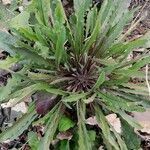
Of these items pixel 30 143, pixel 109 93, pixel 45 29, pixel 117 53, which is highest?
pixel 45 29

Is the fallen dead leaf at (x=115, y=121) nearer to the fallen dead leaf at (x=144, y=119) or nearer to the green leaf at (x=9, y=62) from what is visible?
the fallen dead leaf at (x=144, y=119)

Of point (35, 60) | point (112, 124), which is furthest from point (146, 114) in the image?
point (35, 60)

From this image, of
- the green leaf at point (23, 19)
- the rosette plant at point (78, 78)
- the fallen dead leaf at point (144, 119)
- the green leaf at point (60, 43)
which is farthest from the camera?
the green leaf at point (23, 19)

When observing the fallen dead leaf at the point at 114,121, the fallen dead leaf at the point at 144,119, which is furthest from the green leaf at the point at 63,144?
the fallen dead leaf at the point at 144,119

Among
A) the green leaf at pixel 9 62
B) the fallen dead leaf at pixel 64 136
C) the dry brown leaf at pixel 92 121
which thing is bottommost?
the fallen dead leaf at pixel 64 136

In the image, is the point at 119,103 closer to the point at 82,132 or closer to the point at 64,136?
the point at 82,132

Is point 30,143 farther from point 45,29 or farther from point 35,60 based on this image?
point 45,29

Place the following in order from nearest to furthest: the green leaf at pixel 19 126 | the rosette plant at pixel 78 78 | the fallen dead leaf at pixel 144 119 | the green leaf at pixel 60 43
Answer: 1. the green leaf at pixel 60 43
2. the rosette plant at pixel 78 78
3. the green leaf at pixel 19 126
4. the fallen dead leaf at pixel 144 119
